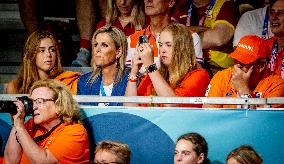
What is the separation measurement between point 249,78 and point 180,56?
65cm

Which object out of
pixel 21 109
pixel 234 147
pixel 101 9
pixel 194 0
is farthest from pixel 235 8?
pixel 21 109

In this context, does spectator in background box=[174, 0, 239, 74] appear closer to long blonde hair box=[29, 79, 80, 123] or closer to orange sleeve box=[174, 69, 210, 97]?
orange sleeve box=[174, 69, 210, 97]

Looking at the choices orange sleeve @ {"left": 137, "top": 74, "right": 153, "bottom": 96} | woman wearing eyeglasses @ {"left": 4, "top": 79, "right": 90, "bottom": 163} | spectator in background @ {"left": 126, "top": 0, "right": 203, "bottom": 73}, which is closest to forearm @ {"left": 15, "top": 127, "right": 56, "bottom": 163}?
woman wearing eyeglasses @ {"left": 4, "top": 79, "right": 90, "bottom": 163}

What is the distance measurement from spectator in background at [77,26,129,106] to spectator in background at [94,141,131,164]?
3.79ft

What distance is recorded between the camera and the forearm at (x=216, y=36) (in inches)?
286

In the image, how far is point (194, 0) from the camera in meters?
7.58

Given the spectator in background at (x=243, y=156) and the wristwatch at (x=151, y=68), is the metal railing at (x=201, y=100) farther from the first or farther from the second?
the wristwatch at (x=151, y=68)

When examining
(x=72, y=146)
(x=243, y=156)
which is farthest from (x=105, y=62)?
(x=243, y=156)

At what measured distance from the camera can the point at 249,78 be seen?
6020mm

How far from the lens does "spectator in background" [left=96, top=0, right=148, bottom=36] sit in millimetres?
7594

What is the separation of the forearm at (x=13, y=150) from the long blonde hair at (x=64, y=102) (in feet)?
1.35

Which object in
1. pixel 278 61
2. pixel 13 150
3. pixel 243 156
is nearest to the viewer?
pixel 243 156

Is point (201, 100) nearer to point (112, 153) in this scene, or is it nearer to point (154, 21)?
point (112, 153)

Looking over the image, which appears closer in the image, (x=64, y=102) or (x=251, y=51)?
(x=64, y=102)
